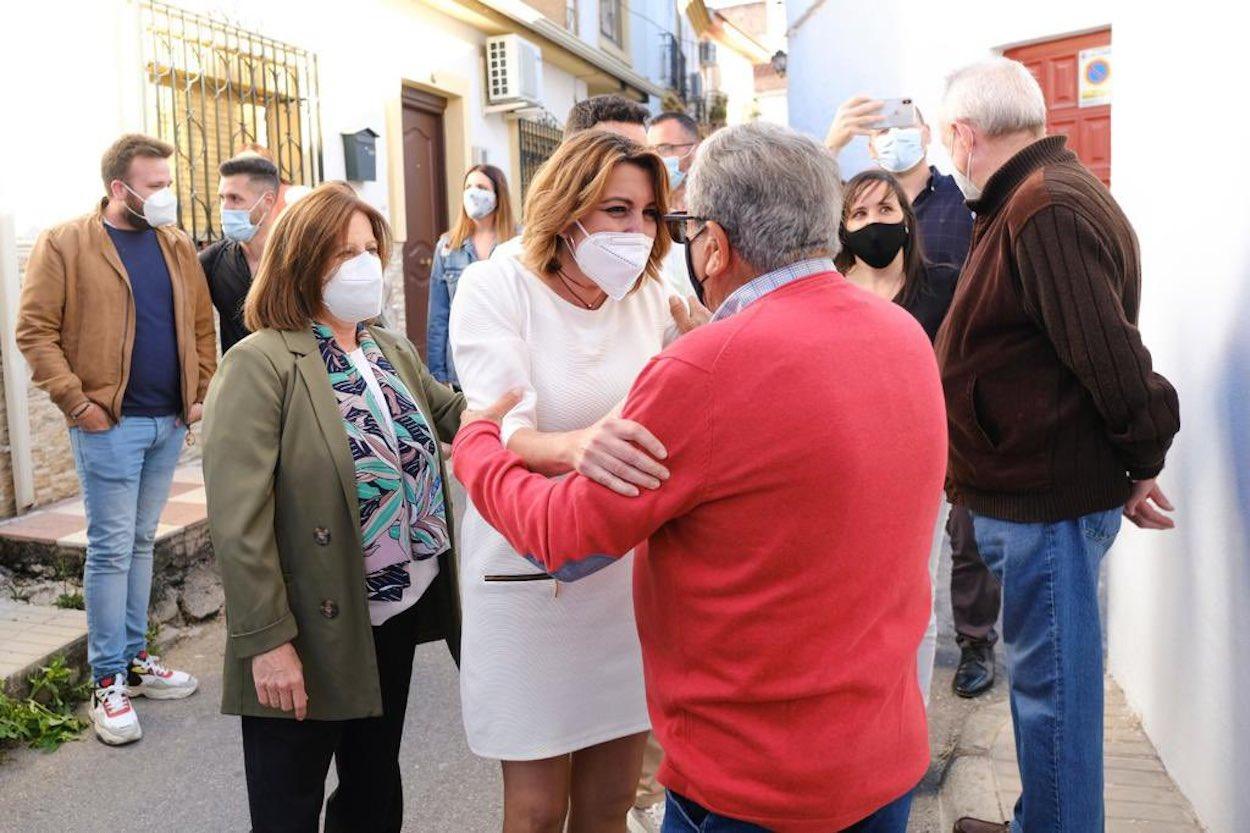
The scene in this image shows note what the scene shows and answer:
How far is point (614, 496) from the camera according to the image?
160 centimetres

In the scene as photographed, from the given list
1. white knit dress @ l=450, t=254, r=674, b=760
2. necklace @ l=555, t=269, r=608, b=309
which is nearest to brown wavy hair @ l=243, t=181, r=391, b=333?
white knit dress @ l=450, t=254, r=674, b=760

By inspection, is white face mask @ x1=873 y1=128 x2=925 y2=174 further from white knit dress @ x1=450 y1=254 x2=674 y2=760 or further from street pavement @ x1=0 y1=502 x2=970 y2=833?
white knit dress @ x1=450 y1=254 x2=674 y2=760

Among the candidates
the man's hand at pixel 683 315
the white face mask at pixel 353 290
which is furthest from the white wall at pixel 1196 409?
the white face mask at pixel 353 290

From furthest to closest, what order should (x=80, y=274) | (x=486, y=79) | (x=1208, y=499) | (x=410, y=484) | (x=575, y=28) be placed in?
(x=575, y=28) < (x=486, y=79) < (x=80, y=274) < (x=1208, y=499) < (x=410, y=484)

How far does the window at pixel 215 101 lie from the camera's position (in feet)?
22.1

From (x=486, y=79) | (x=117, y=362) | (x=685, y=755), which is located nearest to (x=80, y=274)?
(x=117, y=362)

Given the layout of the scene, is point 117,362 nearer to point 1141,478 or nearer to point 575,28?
point 1141,478

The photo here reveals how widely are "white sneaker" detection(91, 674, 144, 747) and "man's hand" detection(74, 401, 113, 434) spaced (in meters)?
0.92

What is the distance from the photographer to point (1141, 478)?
260 centimetres

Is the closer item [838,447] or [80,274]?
[838,447]

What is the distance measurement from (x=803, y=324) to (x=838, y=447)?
0.19 meters

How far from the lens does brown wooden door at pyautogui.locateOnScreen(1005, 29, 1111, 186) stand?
6316mm

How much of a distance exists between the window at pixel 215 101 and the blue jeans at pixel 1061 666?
5.83 metres

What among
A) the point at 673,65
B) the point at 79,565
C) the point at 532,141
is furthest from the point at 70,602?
the point at 673,65
